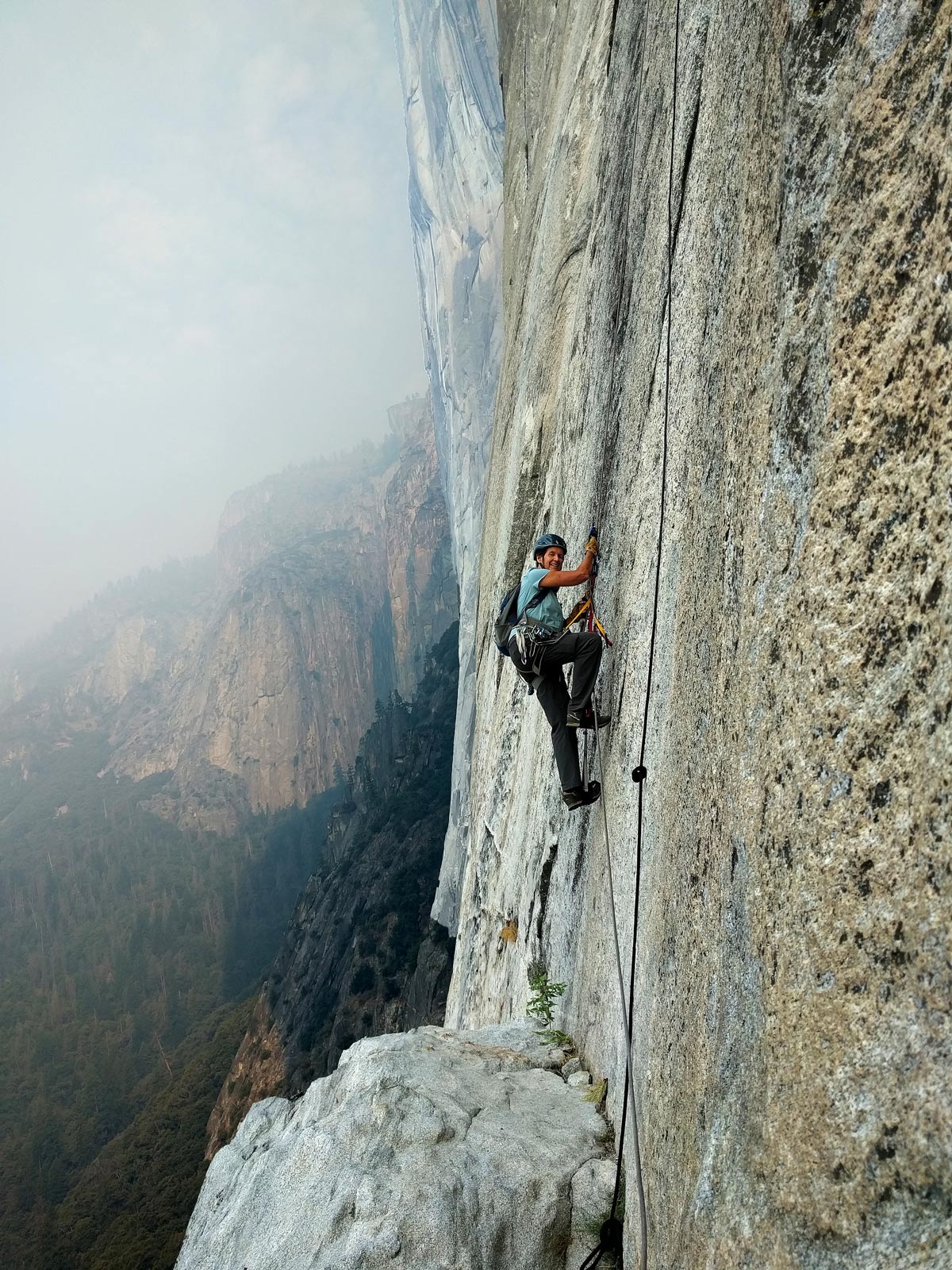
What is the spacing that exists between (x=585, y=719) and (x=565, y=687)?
1.10 feet

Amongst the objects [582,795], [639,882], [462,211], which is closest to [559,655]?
→ [582,795]

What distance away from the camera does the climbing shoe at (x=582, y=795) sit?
4.82 m

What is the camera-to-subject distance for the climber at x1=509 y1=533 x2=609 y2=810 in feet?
15.8

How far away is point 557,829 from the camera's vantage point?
5973mm

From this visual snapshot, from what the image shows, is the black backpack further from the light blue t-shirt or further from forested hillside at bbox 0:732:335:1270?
forested hillside at bbox 0:732:335:1270

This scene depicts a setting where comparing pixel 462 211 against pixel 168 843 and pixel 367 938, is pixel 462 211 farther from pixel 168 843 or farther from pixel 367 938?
pixel 168 843

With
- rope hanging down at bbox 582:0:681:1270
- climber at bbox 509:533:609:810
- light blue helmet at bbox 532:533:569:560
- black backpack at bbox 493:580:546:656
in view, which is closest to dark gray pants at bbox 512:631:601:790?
climber at bbox 509:533:609:810

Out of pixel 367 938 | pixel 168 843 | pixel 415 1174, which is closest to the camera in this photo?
pixel 415 1174

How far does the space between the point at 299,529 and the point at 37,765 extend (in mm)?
81772

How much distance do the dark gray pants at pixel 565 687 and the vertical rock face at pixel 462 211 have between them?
3067 cm

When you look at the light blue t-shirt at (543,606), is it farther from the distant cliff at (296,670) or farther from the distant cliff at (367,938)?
the distant cliff at (296,670)

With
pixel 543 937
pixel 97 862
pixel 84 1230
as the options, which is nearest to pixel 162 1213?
pixel 84 1230

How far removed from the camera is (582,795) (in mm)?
4883

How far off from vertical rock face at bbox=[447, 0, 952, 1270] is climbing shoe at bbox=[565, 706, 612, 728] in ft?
2.17
